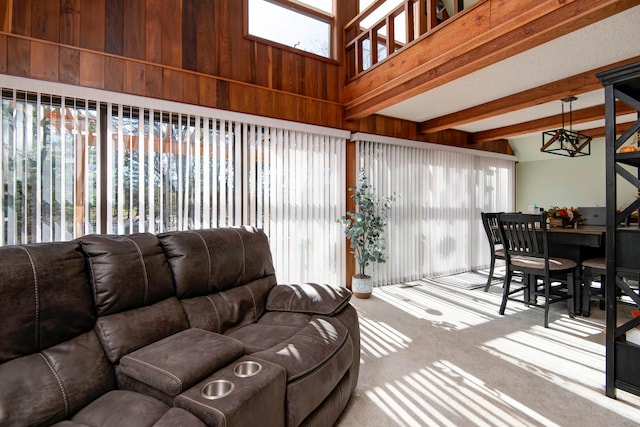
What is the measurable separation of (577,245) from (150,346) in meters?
4.09

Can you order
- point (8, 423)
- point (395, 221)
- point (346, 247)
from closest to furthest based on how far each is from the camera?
point (8, 423), point (346, 247), point (395, 221)

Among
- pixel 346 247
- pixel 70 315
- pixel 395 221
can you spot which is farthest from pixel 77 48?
pixel 395 221

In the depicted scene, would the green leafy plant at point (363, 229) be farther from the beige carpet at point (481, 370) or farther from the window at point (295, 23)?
the window at point (295, 23)

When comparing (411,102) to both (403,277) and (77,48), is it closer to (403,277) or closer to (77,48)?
(403,277)

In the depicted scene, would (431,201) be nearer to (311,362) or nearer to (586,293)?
(586,293)

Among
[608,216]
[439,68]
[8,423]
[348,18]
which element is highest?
[348,18]

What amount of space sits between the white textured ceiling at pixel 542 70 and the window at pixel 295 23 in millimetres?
1329

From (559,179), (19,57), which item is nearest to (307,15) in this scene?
(19,57)

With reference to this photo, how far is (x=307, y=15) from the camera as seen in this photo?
3.87m

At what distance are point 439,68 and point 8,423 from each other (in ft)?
11.0

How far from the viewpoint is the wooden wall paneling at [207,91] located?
10.2 ft

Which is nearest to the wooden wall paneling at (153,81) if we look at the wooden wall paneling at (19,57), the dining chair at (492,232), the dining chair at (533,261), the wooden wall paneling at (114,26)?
the wooden wall paneling at (114,26)

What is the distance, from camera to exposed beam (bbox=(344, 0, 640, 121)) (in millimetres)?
1900

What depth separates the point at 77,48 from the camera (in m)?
2.55
